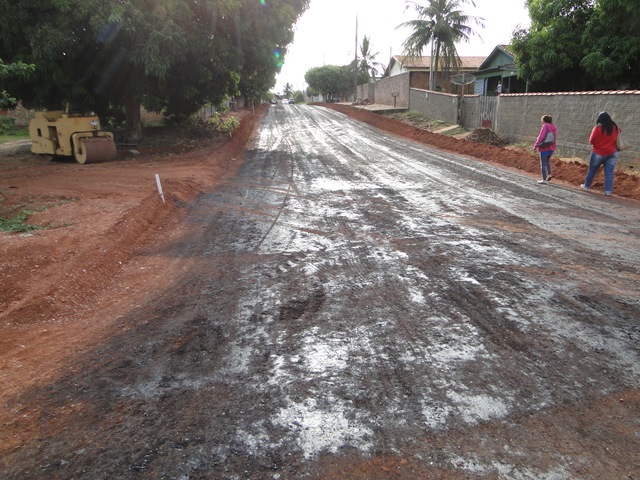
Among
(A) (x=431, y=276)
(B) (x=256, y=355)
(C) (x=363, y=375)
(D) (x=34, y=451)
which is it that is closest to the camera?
(D) (x=34, y=451)

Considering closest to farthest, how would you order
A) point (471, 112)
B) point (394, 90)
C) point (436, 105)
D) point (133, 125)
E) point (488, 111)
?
point (133, 125)
point (488, 111)
point (471, 112)
point (436, 105)
point (394, 90)

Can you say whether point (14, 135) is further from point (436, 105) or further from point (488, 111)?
point (488, 111)

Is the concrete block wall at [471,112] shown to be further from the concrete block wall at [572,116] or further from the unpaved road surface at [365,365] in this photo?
the unpaved road surface at [365,365]

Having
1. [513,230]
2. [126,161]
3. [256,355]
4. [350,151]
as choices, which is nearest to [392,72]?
[350,151]

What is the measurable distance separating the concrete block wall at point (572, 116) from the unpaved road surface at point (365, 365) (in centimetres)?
557

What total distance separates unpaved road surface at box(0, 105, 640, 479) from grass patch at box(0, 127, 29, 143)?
1867 centimetres

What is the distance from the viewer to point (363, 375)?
3.63 meters

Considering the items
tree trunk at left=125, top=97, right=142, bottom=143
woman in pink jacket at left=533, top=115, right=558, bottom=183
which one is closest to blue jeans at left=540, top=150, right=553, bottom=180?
woman in pink jacket at left=533, top=115, right=558, bottom=183

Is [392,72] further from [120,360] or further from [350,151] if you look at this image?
[120,360]

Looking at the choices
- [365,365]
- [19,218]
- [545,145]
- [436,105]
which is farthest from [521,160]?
[436,105]

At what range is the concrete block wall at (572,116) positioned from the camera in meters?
11.7

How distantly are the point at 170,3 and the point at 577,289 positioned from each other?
44.8ft

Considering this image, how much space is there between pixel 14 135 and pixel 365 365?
82.2 ft

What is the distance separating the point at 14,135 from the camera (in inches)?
893
